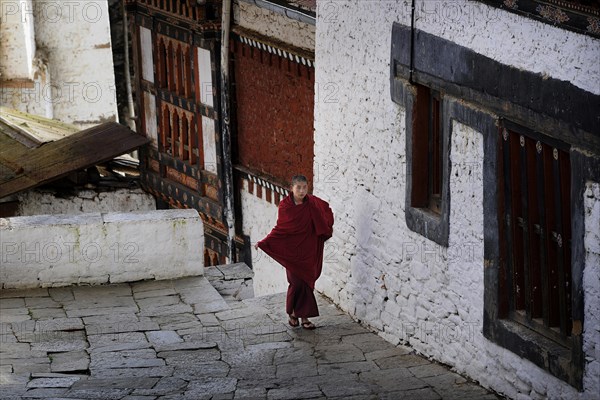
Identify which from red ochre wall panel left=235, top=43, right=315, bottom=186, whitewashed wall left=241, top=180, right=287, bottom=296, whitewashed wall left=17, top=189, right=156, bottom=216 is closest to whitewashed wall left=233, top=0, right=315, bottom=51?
red ochre wall panel left=235, top=43, right=315, bottom=186

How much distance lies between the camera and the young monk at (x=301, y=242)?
9.88 meters

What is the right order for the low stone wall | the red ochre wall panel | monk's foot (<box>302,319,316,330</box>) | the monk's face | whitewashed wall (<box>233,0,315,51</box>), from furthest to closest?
1. the red ochre wall panel
2. whitewashed wall (<box>233,0,315,51</box>)
3. the low stone wall
4. monk's foot (<box>302,319,316,330</box>)
5. the monk's face

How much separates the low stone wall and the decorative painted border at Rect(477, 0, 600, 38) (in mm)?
4487

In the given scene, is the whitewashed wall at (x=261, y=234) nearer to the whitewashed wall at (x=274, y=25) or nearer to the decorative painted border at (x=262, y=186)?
the decorative painted border at (x=262, y=186)

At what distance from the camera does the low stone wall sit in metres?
11.1

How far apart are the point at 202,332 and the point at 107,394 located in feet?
6.34

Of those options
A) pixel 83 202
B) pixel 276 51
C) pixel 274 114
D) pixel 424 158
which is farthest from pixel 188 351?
pixel 83 202

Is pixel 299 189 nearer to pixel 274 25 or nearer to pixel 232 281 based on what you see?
pixel 232 281

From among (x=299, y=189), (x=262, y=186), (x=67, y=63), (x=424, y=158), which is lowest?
(x=67, y=63)

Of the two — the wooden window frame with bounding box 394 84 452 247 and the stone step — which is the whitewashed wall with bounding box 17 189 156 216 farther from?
the wooden window frame with bounding box 394 84 452 247

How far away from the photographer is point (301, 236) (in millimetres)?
9969

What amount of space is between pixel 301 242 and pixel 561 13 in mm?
3358

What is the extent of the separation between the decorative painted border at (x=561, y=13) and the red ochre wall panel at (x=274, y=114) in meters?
4.90

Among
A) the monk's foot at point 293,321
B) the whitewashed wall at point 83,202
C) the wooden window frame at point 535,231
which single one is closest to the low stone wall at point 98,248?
the monk's foot at point 293,321
